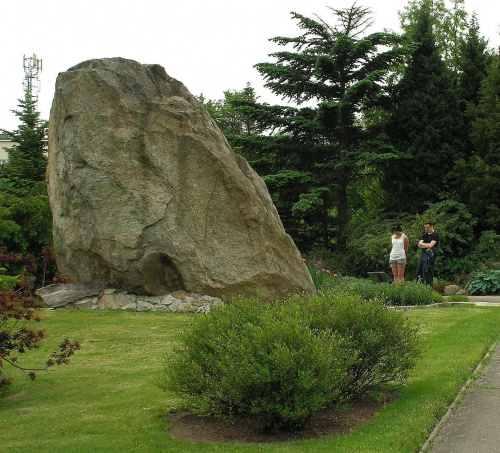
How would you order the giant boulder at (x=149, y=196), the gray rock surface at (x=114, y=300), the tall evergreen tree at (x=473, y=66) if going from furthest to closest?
Result: 1. the tall evergreen tree at (x=473, y=66)
2. the gray rock surface at (x=114, y=300)
3. the giant boulder at (x=149, y=196)

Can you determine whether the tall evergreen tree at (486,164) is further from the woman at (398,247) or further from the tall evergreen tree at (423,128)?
the woman at (398,247)

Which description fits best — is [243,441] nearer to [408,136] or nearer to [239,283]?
[239,283]

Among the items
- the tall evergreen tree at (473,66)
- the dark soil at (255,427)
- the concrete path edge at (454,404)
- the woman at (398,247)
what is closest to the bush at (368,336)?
the dark soil at (255,427)

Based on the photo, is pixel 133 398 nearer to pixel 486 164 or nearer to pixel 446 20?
pixel 486 164

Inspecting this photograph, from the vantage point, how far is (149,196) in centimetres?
1138

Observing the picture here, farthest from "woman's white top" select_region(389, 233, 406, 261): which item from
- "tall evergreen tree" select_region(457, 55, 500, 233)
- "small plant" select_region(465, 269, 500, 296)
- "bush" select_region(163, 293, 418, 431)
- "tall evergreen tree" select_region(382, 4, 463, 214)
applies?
"bush" select_region(163, 293, 418, 431)

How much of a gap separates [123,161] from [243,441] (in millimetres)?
7635

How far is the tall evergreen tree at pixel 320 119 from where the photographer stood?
2312 cm

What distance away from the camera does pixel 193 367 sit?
508 cm

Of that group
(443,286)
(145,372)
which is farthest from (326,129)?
(145,372)

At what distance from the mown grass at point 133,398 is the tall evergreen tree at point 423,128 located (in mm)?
13440

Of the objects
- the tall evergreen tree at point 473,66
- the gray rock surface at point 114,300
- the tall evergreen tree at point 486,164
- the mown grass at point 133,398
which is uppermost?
the tall evergreen tree at point 473,66

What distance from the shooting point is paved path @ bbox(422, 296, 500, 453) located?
174 inches

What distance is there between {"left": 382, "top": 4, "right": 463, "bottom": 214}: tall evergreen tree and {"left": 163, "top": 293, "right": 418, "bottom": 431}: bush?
691 inches
